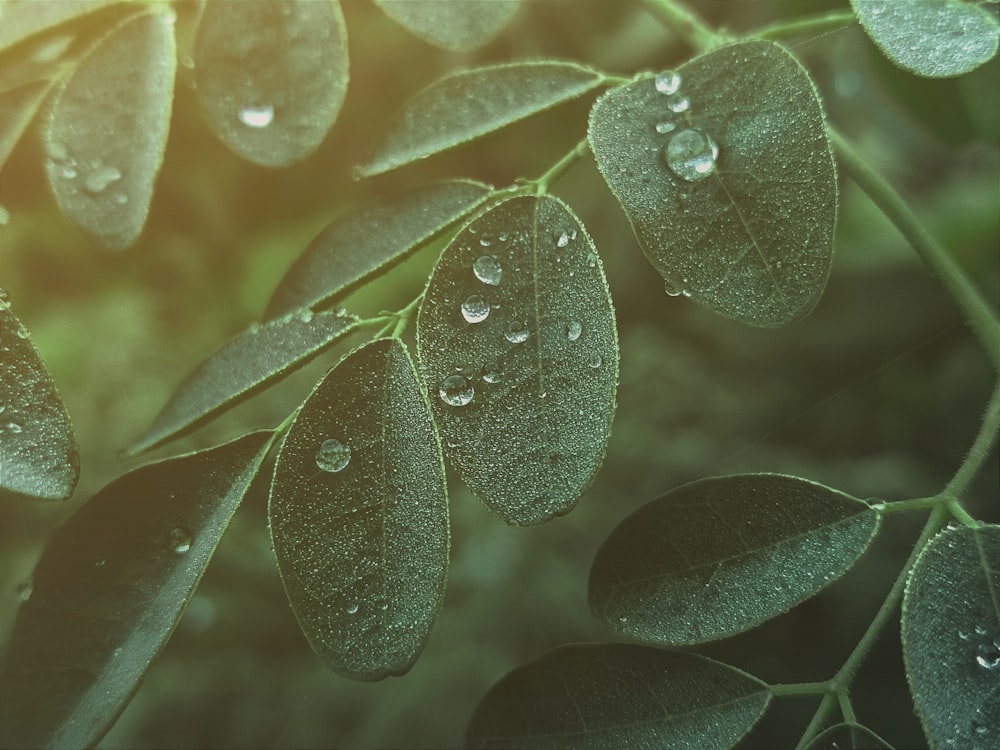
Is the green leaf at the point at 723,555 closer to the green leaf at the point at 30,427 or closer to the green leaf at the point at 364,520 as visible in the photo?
the green leaf at the point at 364,520

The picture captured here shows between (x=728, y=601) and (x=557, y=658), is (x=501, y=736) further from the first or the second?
(x=728, y=601)

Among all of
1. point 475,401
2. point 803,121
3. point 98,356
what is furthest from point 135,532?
point 803,121

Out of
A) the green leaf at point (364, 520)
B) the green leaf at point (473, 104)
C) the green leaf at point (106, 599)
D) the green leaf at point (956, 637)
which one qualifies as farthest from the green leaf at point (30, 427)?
the green leaf at point (956, 637)

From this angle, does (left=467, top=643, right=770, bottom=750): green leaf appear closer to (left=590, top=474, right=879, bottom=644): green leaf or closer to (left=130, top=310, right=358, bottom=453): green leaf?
(left=590, top=474, right=879, bottom=644): green leaf

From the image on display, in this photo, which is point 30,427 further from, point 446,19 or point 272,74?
point 446,19

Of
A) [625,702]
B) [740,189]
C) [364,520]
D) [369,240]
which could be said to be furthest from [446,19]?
[625,702]

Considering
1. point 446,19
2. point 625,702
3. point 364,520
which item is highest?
point 446,19

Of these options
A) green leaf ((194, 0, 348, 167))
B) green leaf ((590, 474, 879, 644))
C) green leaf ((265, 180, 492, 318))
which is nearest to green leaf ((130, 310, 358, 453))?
green leaf ((265, 180, 492, 318))
